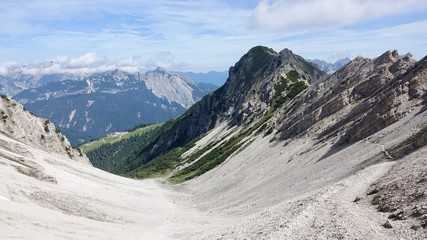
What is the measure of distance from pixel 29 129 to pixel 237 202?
8413 cm

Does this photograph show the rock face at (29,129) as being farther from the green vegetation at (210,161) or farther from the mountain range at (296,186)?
the green vegetation at (210,161)

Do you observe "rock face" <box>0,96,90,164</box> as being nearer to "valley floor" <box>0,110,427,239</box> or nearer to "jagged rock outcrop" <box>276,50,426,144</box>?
"valley floor" <box>0,110,427,239</box>

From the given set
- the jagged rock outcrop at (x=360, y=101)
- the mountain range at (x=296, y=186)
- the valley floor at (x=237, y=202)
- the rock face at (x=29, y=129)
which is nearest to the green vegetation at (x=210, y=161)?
the mountain range at (x=296, y=186)

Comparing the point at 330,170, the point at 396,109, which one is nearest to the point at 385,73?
the point at 396,109

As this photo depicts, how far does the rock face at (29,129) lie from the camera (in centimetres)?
12262

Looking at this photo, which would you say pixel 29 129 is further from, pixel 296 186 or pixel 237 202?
pixel 296 186

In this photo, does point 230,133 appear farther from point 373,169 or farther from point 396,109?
point 373,169

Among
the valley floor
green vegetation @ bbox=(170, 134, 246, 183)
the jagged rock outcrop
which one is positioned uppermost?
the jagged rock outcrop

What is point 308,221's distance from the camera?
3947 centimetres

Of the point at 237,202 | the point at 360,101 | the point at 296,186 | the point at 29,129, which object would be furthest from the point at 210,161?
the point at 296,186

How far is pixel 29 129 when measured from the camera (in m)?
130

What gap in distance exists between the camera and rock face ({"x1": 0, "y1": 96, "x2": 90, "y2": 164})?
123 metres

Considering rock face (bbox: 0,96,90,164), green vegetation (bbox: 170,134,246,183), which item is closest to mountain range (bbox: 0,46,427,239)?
rock face (bbox: 0,96,90,164)

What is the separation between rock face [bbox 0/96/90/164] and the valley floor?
40.8 meters
